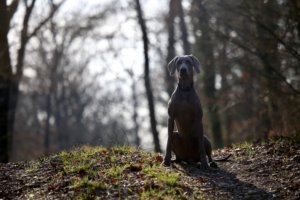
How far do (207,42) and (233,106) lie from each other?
412 cm

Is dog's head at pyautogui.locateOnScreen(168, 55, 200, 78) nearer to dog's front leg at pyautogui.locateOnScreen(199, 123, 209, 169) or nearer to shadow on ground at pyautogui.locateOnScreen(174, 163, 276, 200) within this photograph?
dog's front leg at pyautogui.locateOnScreen(199, 123, 209, 169)

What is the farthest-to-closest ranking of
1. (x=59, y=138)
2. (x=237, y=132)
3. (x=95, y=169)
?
(x=59, y=138) → (x=237, y=132) → (x=95, y=169)

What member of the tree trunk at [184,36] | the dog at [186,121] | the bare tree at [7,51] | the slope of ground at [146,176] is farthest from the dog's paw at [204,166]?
the tree trunk at [184,36]

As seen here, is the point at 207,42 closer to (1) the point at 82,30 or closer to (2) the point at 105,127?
(1) the point at 82,30

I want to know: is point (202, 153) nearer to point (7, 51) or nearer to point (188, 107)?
point (188, 107)

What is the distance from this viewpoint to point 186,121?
9578 mm

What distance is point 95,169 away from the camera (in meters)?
8.90

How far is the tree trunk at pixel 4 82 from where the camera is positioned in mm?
15205

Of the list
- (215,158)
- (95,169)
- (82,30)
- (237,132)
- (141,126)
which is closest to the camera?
(95,169)

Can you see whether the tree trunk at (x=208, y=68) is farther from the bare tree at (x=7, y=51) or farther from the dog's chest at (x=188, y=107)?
the dog's chest at (x=188, y=107)

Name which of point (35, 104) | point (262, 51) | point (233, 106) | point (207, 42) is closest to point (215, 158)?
point (262, 51)

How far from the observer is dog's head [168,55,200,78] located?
30.7 feet

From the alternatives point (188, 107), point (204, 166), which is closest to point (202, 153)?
point (204, 166)

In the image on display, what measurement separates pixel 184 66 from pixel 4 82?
8652 millimetres
